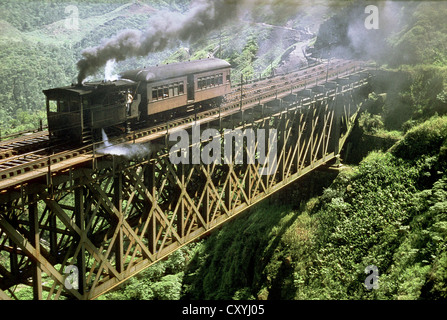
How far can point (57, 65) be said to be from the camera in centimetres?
9369

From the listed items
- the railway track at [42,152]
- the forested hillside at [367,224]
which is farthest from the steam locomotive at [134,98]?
the forested hillside at [367,224]

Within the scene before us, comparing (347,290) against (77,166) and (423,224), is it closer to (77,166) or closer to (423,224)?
(423,224)

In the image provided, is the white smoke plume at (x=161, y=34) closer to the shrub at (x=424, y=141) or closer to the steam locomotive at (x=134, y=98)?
the steam locomotive at (x=134, y=98)

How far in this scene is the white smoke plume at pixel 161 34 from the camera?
17.7 m

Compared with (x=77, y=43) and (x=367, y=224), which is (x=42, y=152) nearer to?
(x=367, y=224)

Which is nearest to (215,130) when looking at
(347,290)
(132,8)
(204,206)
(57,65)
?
(204,206)

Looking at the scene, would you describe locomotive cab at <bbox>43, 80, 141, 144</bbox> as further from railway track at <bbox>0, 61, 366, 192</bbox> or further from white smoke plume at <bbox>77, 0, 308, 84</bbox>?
white smoke plume at <bbox>77, 0, 308, 84</bbox>

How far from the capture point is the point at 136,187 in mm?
14742

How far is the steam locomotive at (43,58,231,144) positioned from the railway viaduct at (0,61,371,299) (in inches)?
40.4

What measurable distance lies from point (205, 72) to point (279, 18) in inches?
2214

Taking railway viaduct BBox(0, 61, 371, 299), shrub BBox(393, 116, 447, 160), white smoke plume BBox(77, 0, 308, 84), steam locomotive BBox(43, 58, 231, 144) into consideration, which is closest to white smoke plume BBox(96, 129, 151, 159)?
railway viaduct BBox(0, 61, 371, 299)

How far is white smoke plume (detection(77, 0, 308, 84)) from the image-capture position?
17719mm

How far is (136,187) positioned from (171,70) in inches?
268

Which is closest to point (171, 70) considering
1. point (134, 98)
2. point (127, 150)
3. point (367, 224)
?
point (134, 98)
